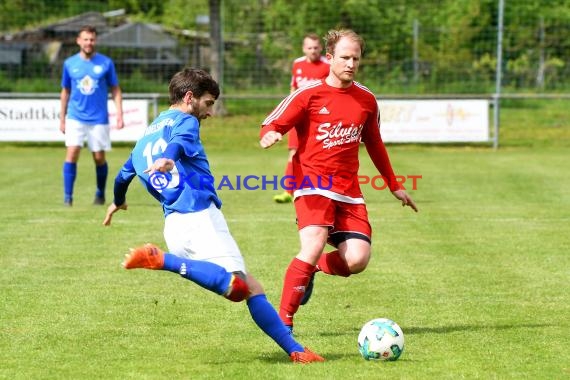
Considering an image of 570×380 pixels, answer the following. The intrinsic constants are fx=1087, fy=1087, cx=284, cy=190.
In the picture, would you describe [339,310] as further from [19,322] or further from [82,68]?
[82,68]

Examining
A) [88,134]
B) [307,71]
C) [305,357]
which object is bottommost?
[305,357]

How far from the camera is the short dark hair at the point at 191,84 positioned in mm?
5520

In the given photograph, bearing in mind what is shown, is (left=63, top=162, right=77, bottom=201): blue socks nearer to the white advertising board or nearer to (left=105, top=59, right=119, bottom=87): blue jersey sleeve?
(left=105, top=59, right=119, bottom=87): blue jersey sleeve

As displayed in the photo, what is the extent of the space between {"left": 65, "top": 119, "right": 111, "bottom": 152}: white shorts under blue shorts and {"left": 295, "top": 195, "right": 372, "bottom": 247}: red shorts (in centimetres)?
696

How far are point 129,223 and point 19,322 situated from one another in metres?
4.92

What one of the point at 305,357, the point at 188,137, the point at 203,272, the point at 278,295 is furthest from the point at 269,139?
the point at 278,295

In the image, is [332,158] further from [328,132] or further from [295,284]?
[295,284]

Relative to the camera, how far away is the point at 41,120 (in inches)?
885

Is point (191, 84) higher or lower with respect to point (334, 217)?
higher

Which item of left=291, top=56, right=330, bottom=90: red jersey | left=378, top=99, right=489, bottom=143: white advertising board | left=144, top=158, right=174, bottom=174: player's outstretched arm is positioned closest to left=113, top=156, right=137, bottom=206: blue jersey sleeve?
left=144, top=158, right=174, bottom=174: player's outstretched arm

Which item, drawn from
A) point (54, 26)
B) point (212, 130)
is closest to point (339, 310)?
point (212, 130)

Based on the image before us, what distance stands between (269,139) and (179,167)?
2.18 ft

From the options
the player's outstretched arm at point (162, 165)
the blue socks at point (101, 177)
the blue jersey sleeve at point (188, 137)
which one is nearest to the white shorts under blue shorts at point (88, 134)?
the blue socks at point (101, 177)

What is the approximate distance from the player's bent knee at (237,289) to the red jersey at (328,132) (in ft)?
3.95
